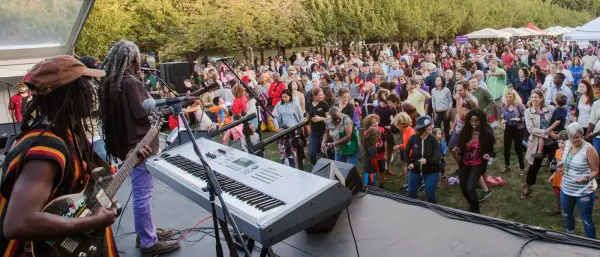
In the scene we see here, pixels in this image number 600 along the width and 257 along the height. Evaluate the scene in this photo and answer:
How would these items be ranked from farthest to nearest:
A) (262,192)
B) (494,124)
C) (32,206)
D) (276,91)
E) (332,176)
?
(276,91)
(494,124)
(332,176)
(262,192)
(32,206)

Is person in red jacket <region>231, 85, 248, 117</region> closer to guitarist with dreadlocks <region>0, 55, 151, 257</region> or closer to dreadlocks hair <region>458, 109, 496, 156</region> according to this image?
dreadlocks hair <region>458, 109, 496, 156</region>

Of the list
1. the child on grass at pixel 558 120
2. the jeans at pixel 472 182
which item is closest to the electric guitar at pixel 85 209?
the jeans at pixel 472 182

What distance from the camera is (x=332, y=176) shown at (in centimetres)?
335

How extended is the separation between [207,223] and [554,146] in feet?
15.4

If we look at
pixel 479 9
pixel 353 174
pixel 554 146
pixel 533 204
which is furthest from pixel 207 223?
pixel 479 9

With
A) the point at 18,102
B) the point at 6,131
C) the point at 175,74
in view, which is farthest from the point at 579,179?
the point at 6,131

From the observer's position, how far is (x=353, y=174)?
13.3 feet

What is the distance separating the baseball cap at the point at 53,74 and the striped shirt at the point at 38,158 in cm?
21

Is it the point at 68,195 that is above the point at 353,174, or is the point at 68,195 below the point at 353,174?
above

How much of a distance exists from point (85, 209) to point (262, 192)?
0.95 m

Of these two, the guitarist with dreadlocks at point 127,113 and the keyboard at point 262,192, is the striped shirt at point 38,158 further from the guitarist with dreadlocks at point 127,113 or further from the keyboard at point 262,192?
the guitarist with dreadlocks at point 127,113

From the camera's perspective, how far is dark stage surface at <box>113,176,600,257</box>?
10.3ft

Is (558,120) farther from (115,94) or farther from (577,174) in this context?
(115,94)

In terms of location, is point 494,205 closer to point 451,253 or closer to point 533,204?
point 533,204
